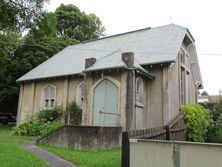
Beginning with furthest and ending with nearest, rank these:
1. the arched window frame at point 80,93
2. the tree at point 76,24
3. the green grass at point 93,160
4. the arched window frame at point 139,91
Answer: the tree at point 76,24 → the arched window frame at point 80,93 → the arched window frame at point 139,91 → the green grass at point 93,160

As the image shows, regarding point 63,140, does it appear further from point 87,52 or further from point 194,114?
point 87,52

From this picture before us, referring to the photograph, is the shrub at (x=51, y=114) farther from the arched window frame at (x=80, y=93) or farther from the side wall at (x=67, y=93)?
the arched window frame at (x=80, y=93)

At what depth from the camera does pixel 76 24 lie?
4944 cm

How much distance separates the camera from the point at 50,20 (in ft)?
24.2

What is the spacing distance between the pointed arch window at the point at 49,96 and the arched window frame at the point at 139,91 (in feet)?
28.6

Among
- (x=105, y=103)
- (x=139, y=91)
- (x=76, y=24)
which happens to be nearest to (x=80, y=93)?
(x=105, y=103)

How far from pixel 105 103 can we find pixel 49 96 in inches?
330

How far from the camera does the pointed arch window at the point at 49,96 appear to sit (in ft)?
73.9

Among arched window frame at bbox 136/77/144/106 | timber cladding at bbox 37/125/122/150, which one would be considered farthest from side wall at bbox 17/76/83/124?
timber cladding at bbox 37/125/122/150

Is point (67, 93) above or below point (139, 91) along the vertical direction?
above

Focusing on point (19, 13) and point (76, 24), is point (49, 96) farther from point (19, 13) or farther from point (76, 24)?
point (76, 24)

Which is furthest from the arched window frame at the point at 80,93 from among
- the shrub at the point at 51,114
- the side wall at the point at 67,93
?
the shrub at the point at 51,114

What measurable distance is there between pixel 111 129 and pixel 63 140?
2.41 m

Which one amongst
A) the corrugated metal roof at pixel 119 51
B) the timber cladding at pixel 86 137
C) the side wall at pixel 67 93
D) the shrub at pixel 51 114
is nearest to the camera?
the timber cladding at pixel 86 137
